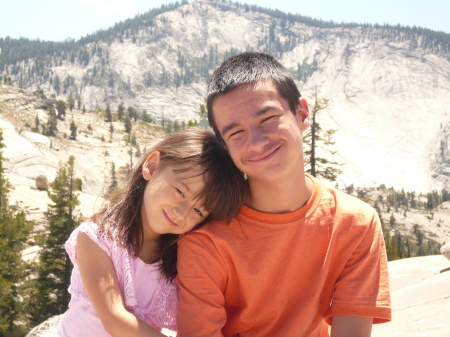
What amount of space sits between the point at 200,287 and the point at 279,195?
0.76 meters

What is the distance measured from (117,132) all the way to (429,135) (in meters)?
104

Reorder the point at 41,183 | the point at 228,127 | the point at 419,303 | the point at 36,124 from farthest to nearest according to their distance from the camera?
1. the point at 36,124
2. the point at 41,183
3. the point at 419,303
4. the point at 228,127

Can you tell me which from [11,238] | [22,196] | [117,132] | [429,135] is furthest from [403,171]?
[11,238]

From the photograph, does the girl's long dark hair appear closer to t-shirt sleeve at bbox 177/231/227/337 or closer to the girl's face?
the girl's face

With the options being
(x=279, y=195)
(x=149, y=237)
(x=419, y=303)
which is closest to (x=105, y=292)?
→ (x=149, y=237)

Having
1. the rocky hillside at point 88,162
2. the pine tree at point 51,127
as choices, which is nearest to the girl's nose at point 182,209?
the rocky hillside at point 88,162

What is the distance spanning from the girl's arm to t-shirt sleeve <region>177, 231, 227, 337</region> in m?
0.25

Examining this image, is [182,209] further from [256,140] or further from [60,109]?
[60,109]

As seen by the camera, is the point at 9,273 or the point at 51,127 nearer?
the point at 9,273

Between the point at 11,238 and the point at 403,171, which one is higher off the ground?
the point at 11,238

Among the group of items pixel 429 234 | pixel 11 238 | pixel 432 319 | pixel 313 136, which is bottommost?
pixel 429 234

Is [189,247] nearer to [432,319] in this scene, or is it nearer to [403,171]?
[432,319]

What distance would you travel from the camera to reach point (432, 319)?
4.07 meters

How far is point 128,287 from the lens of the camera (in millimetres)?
2920
